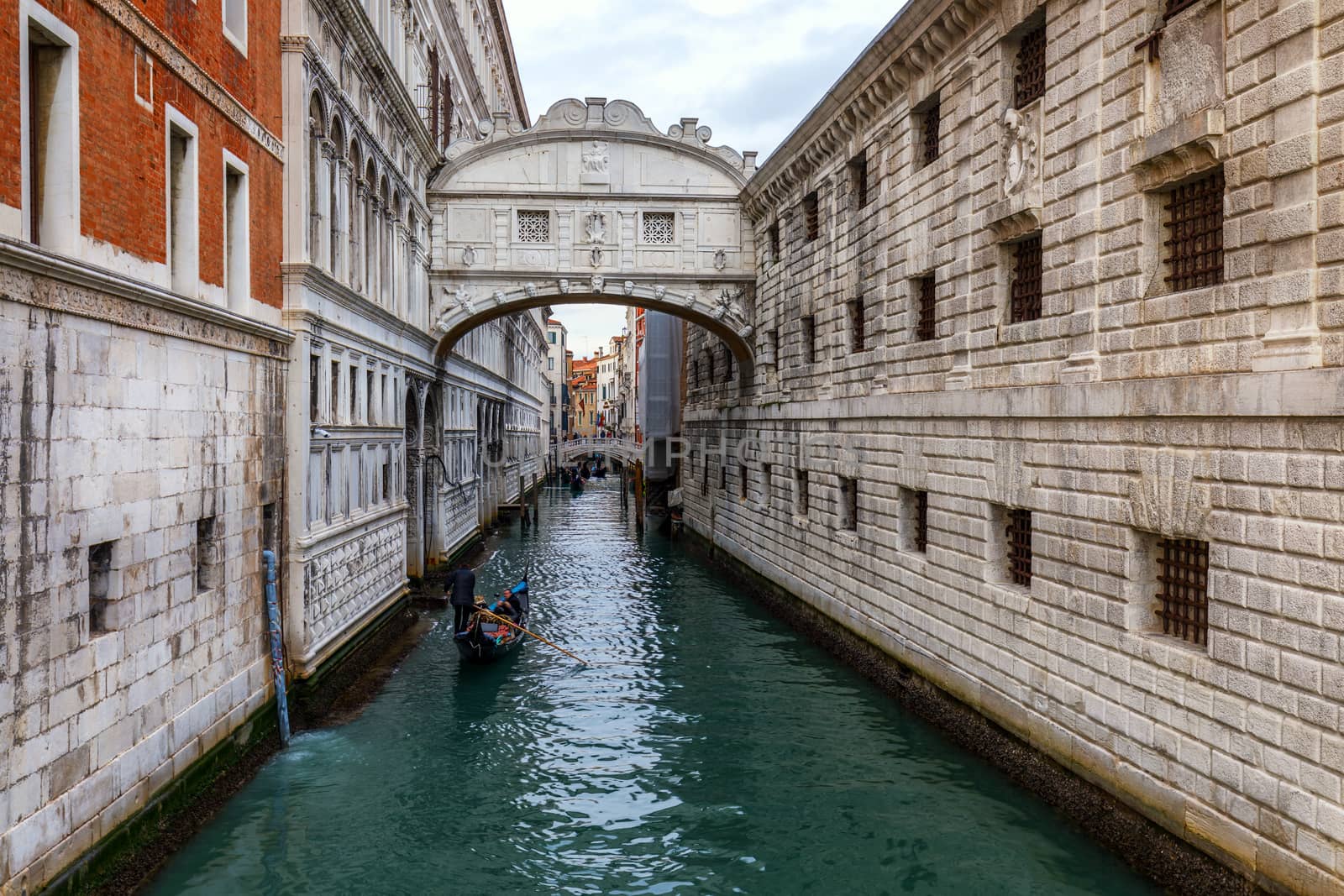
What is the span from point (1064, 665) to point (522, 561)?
18660mm

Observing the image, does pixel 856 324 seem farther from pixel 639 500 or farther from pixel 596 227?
pixel 639 500

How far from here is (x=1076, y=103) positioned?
9.52 m

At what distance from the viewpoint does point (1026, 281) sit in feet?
35.4

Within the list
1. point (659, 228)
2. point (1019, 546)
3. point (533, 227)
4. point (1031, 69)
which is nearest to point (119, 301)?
point (1019, 546)

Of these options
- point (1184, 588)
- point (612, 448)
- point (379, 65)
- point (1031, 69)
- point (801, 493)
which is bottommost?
point (1184, 588)

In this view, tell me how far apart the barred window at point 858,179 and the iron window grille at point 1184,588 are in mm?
8854

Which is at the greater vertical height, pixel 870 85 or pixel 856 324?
pixel 870 85

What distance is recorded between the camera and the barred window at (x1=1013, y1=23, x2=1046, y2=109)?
10.5m

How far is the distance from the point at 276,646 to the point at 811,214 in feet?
39.4

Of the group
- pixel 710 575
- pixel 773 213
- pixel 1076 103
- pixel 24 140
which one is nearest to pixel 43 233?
pixel 24 140

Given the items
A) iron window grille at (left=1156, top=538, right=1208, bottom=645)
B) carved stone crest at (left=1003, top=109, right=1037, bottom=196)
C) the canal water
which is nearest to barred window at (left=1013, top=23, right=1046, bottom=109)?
carved stone crest at (left=1003, top=109, right=1037, bottom=196)

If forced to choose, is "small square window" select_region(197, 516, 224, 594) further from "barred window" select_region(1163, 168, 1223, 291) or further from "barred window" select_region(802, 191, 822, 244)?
"barred window" select_region(802, 191, 822, 244)

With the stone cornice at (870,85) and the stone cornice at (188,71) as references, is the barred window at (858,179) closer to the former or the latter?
the stone cornice at (870,85)

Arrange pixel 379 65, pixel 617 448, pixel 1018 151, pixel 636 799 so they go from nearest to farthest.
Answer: pixel 636 799, pixel 1018 151, pixel 379 65, pixel 617 448
